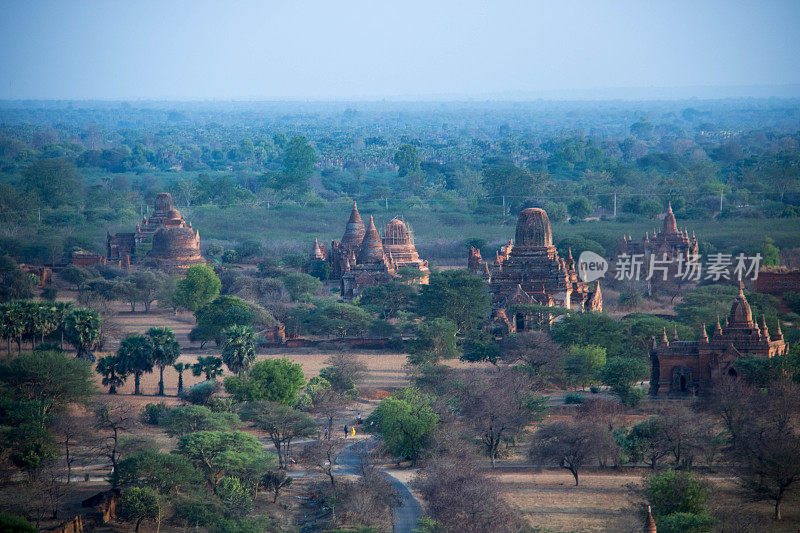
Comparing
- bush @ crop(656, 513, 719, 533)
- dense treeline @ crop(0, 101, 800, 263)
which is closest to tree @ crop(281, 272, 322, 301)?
dense treeline @ crop(0, 101, 800, 263)

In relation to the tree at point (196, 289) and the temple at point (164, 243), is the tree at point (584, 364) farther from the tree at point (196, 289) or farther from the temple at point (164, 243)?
the temple at point (164, 243)

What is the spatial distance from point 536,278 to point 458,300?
3.80m

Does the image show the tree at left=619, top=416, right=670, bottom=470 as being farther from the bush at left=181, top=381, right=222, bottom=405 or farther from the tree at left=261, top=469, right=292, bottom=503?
the bush at left=181, top=381, right=222, bottom=405

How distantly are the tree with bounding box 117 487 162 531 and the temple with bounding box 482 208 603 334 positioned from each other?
23472mm

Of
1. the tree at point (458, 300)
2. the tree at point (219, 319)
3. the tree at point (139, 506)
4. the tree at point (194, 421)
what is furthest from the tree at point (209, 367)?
the tree at point (139, 506)

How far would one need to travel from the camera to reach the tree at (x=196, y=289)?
57219mm

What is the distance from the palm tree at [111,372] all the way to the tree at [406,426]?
11.6 metres

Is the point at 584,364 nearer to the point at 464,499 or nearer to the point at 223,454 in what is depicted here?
the point at 464,499

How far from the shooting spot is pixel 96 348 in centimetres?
4572

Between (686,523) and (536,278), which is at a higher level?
(536,278)

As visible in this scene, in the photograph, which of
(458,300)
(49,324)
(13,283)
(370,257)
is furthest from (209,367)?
(13,283)

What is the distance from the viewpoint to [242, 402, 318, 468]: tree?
32719mm

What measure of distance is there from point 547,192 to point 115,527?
85.1 meters

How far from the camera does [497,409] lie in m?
32.9
